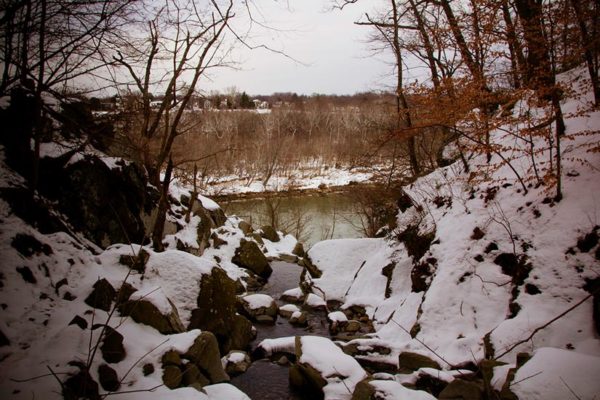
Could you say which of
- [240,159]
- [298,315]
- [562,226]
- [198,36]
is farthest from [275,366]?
[240,159]

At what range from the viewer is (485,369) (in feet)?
13.5

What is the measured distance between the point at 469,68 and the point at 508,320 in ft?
16.5

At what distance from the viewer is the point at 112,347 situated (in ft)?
13.6

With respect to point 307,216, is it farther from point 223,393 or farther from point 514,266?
point 223,393

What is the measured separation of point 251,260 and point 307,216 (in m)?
10.6

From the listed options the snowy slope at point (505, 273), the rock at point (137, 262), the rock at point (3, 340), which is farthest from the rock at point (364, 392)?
the rock at point (3, 340)

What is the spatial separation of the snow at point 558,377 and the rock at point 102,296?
530 cm

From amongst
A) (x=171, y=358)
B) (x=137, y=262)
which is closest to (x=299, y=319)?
(x=171, y=358)

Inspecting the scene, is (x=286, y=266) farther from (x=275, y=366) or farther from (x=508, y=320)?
(x=508, y=320)

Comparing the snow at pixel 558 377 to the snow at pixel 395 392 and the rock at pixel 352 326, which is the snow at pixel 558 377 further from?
the rock at pixel 352 326

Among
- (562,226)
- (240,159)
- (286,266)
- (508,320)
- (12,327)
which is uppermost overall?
(240,159)

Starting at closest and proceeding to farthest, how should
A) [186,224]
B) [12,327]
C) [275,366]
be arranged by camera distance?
1. [12,327]
2. [275,366]
3. [186,224]

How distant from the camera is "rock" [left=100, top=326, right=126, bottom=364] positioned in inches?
159

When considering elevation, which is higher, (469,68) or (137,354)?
(469,68)
